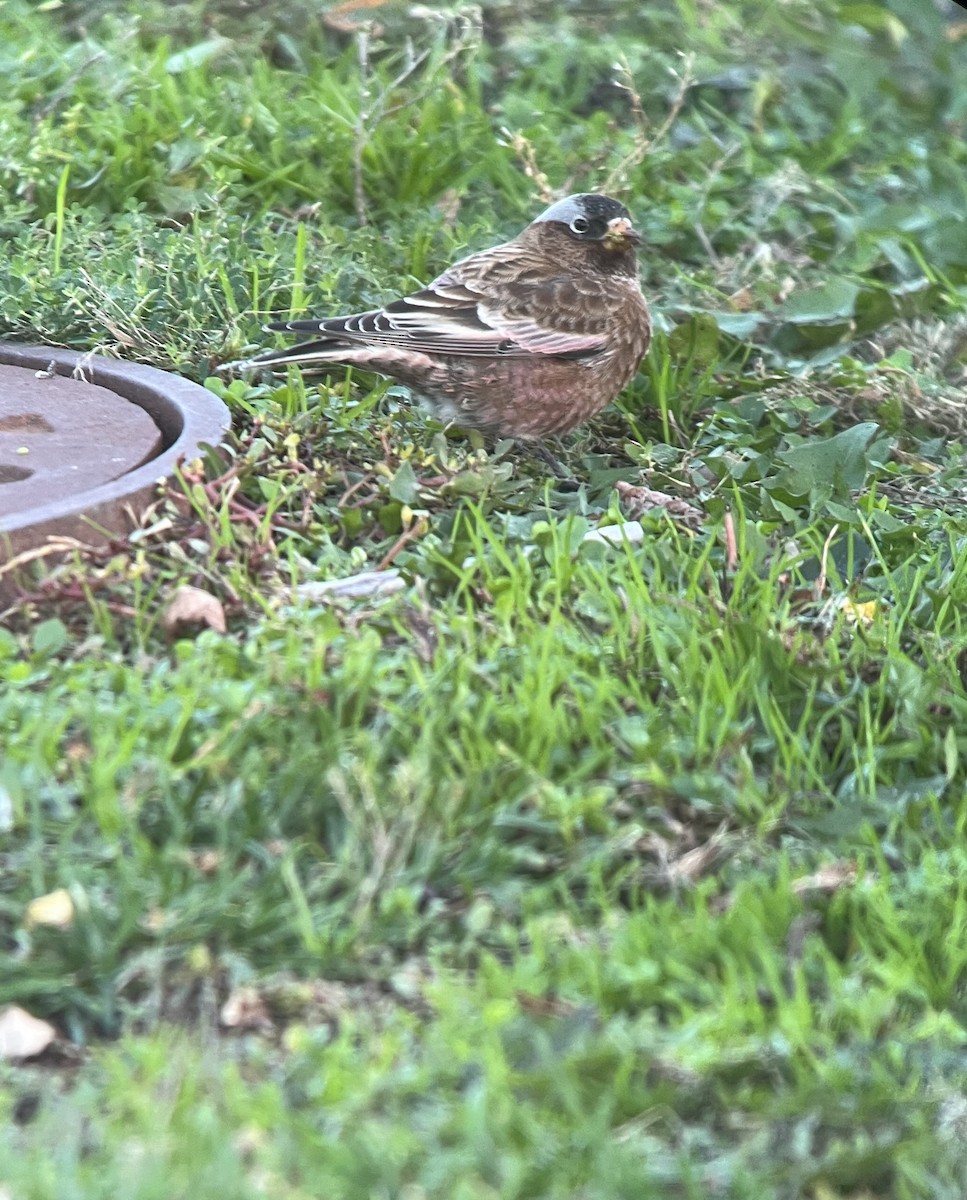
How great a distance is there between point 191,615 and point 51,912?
1040mm

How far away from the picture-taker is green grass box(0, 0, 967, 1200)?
2934 mm

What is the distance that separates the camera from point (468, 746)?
12.1ft

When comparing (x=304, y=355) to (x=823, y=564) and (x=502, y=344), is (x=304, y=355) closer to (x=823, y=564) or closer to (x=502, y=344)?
(x=502, y=344)

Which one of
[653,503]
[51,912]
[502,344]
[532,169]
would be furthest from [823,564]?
[532,169]

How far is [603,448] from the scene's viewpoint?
5.83 metres

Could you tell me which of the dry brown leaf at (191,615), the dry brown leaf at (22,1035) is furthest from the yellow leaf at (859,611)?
the dry brown leaf at (22,1035)

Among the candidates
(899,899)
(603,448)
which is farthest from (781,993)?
(603,448)

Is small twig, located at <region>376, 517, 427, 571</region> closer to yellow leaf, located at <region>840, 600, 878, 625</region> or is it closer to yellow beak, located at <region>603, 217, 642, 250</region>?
yellow leaf, located at <region>840, 600, 878, 625</region>

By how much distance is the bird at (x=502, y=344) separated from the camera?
534 cm

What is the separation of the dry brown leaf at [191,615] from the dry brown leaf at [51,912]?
0.98m

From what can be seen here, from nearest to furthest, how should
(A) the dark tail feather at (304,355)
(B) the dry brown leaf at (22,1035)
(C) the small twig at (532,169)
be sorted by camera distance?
1. (B) the dry brown leaf at (22,1035)
2. (A) the dark tail feather at (304,355)
3. (C) the small twig at (532,169)

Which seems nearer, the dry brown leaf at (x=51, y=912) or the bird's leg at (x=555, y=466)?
the dry brown leaf at (x=51, y=912)

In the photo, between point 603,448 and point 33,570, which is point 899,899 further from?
point 603,448

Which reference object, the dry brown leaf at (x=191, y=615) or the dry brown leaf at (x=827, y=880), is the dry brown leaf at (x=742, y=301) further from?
the dry brown leaf at (x=827, y=880)
